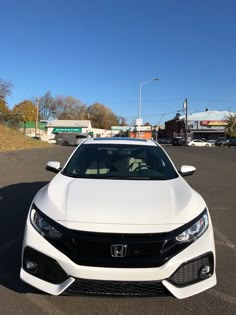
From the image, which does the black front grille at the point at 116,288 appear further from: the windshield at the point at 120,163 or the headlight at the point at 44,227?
the windshield at the point at 120,163

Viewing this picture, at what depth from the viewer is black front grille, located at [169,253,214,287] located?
3326 millimetres

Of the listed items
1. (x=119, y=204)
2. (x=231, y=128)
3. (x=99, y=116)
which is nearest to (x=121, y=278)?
(x=119, y=204)

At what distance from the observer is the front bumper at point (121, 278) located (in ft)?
10.6

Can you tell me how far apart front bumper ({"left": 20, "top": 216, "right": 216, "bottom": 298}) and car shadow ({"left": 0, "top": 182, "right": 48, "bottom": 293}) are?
65 cm

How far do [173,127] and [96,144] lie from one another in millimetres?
101719

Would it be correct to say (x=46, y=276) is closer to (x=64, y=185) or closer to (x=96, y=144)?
(x=64, y=185)

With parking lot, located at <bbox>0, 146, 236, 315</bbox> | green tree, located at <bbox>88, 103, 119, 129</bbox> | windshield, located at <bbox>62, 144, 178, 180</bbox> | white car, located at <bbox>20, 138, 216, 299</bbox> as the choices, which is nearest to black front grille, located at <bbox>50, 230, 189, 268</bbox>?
white car, located at <bbox>20, 138, 216, 299</bbox>

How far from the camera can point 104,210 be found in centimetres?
357

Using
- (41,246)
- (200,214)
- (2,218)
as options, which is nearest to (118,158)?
(200,214)

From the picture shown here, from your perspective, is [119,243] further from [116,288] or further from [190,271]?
[190,271]

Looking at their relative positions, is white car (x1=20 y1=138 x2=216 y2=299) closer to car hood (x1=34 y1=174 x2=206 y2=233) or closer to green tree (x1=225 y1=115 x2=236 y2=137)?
car hood (x1=34 y1=174 x2=206 y2=233)

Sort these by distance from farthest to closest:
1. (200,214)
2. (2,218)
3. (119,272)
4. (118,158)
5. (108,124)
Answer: (108,124), (2,218), (118,158), (200,214), (119,272)

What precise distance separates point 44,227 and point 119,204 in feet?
2.32

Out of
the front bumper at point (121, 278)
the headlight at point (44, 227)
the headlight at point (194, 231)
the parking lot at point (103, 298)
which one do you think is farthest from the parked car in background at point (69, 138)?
the front bumper at point (121, 278)
